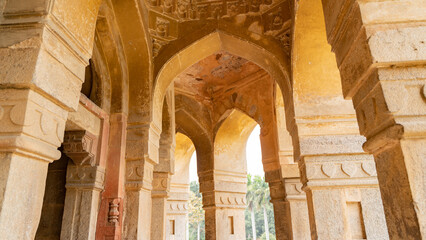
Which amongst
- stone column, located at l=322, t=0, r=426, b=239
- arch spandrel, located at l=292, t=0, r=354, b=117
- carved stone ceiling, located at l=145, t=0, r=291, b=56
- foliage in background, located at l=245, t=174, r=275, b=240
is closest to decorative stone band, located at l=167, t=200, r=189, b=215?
carved stone ceiling, located at l=145, t=0, r=291, b=56

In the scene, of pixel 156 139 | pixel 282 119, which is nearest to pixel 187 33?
pixel 156 139

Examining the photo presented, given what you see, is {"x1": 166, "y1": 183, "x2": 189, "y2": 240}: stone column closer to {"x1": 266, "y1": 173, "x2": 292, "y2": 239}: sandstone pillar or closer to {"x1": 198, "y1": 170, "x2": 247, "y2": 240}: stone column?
{"x1": 198, "y1": 170, "x2": 247, "y2": 240}: stone column

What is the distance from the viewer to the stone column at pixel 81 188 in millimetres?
3691

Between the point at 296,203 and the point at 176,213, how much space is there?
179 inches

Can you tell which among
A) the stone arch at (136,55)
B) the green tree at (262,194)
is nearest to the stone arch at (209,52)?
the stone arch at (136,55)

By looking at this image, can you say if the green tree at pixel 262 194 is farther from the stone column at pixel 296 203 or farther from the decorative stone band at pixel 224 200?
the stone column at pixel 296 203

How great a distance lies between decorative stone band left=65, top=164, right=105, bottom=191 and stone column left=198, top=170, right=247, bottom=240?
13.4ft

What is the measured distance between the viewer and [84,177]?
3.89m

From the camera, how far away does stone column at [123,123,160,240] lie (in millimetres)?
4078

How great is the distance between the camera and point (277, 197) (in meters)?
6.39

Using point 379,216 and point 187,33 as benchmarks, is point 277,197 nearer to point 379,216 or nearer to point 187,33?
point 379,216

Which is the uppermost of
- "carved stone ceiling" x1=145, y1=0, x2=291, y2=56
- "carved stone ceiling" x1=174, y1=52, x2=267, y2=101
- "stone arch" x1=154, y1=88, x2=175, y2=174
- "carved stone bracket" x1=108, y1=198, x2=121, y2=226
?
"carved stone ceiling" x1=174, y1=52, x2=267, y2=101

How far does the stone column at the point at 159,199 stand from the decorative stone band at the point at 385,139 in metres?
4.87

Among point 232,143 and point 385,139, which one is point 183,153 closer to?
point 232,143
